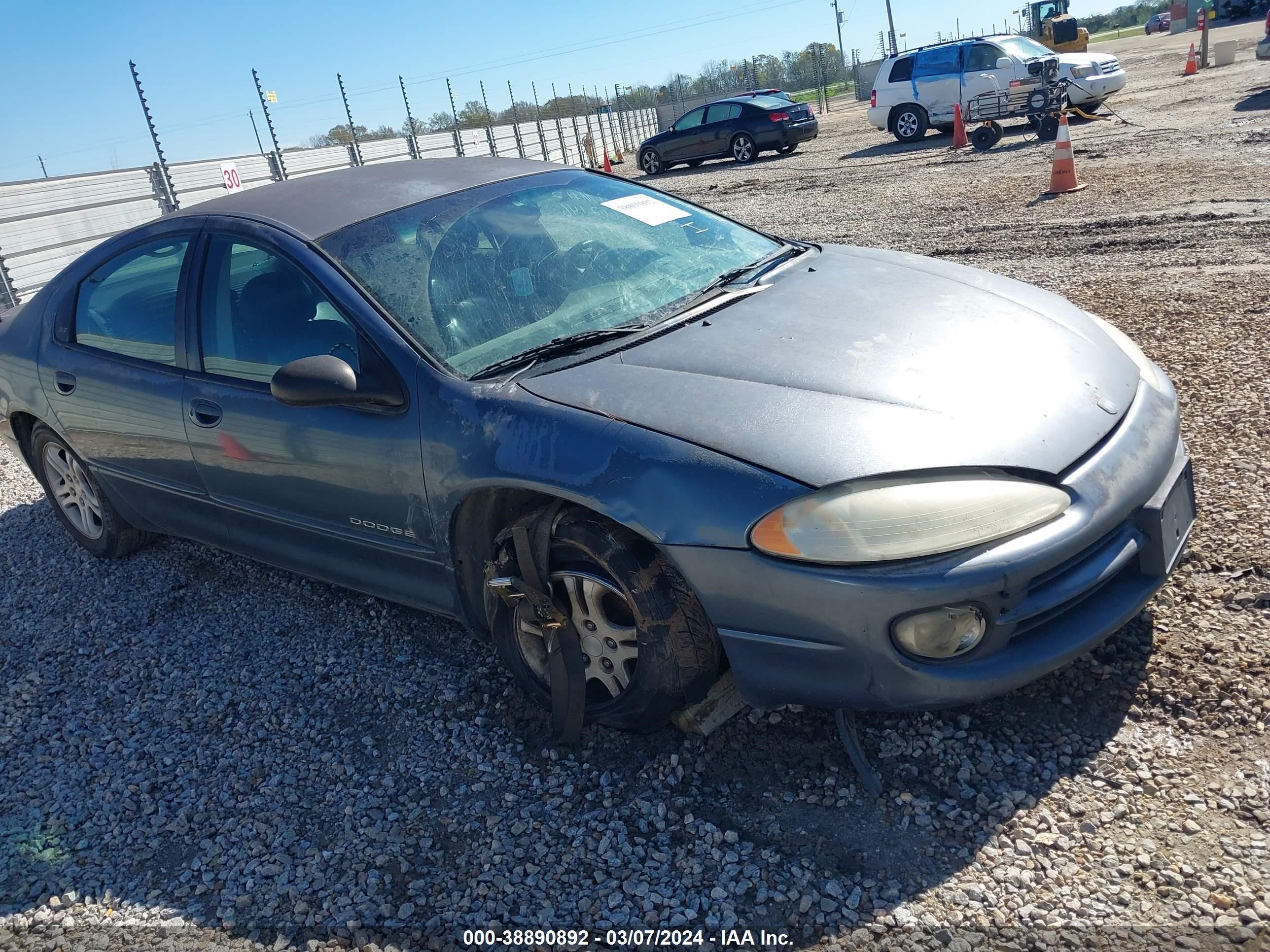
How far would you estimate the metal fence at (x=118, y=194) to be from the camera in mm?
12578

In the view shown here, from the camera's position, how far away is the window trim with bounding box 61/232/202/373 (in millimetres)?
3465

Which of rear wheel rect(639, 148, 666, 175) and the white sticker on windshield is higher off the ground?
the white sticker on windshield

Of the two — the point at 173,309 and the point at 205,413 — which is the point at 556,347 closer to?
the point at 205,413

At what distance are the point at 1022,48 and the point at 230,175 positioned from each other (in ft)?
48.1

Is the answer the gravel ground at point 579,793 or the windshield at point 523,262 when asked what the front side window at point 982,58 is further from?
the windshield at point 523,262

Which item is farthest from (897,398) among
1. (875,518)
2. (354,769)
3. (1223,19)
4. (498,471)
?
(1223,19)

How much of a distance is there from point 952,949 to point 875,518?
0.88 metres

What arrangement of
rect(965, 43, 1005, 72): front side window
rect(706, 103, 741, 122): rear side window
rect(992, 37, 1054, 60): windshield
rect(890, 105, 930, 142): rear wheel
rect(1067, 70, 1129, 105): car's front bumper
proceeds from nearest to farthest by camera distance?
rect(1067, 70, 1129, 105): car's front bumper → rect(992, 37, 1054, 60): windshield → rect(965, 43, 1005, 72): front side window → rect(890, 105, 930, 142): rear wheel → rect(706, 103, 741, 122): rear side window

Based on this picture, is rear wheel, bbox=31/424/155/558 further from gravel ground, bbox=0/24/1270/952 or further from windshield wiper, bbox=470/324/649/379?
windshield wiper, bbox=470/324/649/379

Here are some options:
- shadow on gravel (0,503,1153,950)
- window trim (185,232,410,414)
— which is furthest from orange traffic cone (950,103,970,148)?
shadow on gravel (0,503,1153,950)

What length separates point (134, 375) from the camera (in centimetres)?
364

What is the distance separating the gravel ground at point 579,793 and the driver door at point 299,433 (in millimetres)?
410

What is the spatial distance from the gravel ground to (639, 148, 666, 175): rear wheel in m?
18.8

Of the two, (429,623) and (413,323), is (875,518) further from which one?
(429,623)
